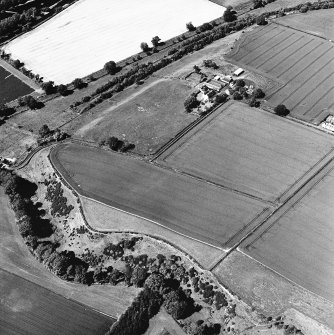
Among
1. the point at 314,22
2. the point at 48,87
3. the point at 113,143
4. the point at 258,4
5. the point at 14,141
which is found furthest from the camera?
the point at 258,4

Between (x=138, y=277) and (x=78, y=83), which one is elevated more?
(x=78, y=83)

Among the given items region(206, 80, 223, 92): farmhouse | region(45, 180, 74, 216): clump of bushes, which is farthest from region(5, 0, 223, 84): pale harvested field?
region(45, 180, 74, 216): clump of bushes

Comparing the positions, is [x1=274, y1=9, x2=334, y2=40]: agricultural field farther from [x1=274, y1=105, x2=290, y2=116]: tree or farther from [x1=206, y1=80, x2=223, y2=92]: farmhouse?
[x1=274, y1=105, x2=290, y2=116]: tree

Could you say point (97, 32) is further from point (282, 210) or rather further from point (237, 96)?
point (282, 210)

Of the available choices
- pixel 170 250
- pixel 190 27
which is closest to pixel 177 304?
pixel 170 250

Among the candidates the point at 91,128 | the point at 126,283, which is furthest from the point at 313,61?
the point at 126,283

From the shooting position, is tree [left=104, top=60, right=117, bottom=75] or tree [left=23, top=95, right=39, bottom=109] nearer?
tree [left=23, top=95, right=39, bottom=109]

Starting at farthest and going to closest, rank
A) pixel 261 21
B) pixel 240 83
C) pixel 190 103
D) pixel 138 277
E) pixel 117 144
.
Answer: pixel 261 21 < pixel 240 83 < pixel 190 103 < pixel 117 144 < pixel 138 277
